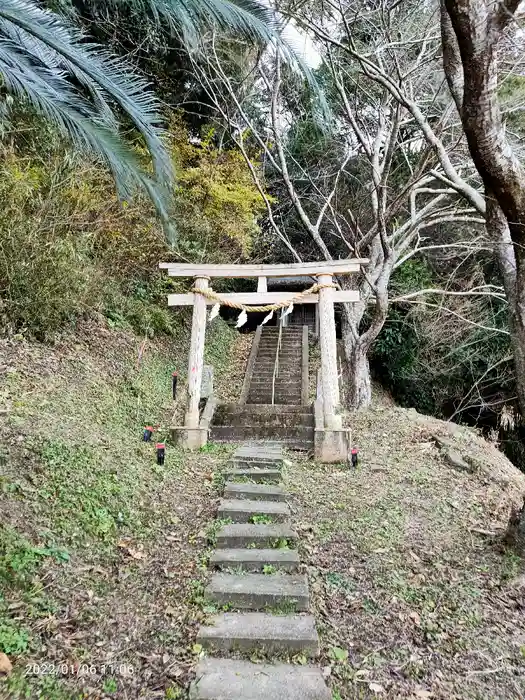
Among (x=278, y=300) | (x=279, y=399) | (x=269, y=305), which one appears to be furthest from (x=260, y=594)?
(x=279, y=399)

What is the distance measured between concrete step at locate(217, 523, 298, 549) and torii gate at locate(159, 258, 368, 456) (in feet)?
8.76

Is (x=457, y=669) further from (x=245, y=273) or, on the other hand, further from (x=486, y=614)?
(x=245, y=273)

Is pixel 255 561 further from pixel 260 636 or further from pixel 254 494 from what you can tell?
pixel 254 494

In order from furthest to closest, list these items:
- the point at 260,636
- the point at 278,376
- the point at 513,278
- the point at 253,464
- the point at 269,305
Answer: the point at 278,376
the point at 269,305
the point at 253,464
the point at 513,278
the point at 260,636

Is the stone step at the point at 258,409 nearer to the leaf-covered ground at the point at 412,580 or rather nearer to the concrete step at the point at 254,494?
the leaf-covered ground at the point at 412,580

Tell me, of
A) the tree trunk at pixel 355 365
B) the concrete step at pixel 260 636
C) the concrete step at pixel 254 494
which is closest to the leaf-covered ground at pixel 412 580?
the concrete step at pixel 260 636

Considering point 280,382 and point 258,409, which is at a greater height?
point 280,382

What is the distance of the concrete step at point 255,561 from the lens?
316 cm

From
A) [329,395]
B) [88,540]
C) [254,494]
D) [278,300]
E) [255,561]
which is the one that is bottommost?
[255,561]

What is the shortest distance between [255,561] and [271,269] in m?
4.56

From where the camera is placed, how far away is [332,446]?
600 cm

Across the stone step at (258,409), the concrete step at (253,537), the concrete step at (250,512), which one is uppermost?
the stone step at (258,409)

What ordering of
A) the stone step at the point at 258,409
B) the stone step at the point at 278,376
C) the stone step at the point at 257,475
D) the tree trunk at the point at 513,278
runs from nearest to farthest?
the tree trunk at the point at 513,278, the stone step at the point at 257,475, the stone step at the point at 258,409, the stone step at the point at 278,376
